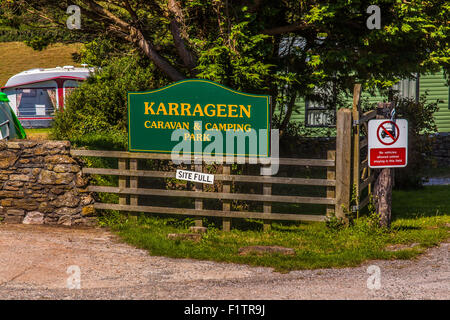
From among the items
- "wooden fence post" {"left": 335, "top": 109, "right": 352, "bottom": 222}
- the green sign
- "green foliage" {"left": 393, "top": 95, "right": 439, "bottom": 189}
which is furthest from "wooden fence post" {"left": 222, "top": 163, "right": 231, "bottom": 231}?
"green foliage" {"left": 393, "top": 95, "right": 439, "bottom": 189}

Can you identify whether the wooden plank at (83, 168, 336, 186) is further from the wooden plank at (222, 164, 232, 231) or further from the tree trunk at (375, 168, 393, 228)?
the tree trunk at (375, 168, 393, 228)

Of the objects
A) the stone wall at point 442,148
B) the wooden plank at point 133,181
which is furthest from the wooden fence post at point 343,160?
the stone wall at point 442,148

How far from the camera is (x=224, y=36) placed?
39.6 ft

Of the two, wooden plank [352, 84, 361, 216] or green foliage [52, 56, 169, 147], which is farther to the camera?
green foliage [52, 56, 169, 147]

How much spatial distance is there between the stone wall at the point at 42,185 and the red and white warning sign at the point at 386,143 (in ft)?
16.9

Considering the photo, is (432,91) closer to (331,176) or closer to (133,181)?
(331,176)

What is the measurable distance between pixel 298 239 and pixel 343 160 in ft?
5.01

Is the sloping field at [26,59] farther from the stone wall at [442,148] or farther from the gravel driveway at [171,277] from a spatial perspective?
the gravel driveway at [171,277]

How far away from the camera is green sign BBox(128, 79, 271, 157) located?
33.8 feet

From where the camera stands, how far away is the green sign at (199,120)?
33.8 ft

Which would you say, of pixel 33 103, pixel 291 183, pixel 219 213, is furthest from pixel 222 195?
pixel 33 103

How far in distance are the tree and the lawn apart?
9.79 ft

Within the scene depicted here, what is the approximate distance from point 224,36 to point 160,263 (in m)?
5.41

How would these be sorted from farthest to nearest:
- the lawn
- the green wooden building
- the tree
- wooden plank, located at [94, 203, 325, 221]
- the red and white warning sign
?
the green wooden building → the tree → wooden plank, located at [94, 203, 325, 221] → the red and white warning sign → the lawn
